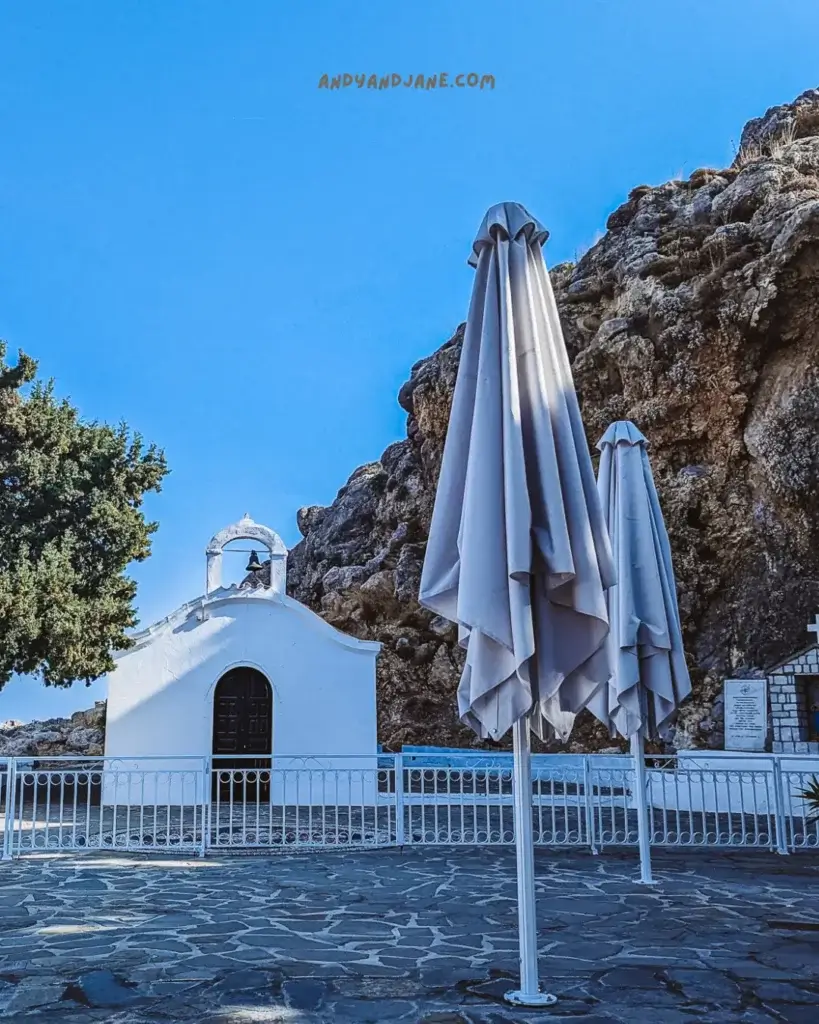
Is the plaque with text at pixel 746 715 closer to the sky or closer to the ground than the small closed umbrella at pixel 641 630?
closer to the ground

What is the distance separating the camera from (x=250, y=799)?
14766 mm

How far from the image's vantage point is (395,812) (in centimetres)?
1188

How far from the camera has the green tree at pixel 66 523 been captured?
16.9 m

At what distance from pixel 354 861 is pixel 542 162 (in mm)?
14719

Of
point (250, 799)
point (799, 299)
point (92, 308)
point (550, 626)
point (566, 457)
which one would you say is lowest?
point (250, 799)

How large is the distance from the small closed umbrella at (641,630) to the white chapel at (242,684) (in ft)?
26.2

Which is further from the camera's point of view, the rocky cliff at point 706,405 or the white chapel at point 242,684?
the rocky cliff at point 706,405

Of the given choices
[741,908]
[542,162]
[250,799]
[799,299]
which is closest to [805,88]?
[799,299]

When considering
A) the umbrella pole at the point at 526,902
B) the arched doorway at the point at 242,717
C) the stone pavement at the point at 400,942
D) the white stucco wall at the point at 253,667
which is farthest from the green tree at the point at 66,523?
the umbrella pole at the point at 526,902

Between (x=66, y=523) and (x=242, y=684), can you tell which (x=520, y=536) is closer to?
(x=242, y=684)

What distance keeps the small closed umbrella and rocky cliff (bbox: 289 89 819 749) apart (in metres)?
16.8

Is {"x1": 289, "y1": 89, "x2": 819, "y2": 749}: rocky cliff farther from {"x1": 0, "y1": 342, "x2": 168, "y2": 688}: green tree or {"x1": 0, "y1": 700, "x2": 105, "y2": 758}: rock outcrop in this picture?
{"x1": 0, "y1": 342, "x2": 168, "y2": 688}: green tree

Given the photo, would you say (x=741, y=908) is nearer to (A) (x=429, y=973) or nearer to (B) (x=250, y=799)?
(A) (x=429, y=973)

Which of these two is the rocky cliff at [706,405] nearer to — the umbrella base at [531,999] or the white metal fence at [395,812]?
the white metal fence at [395,812]
